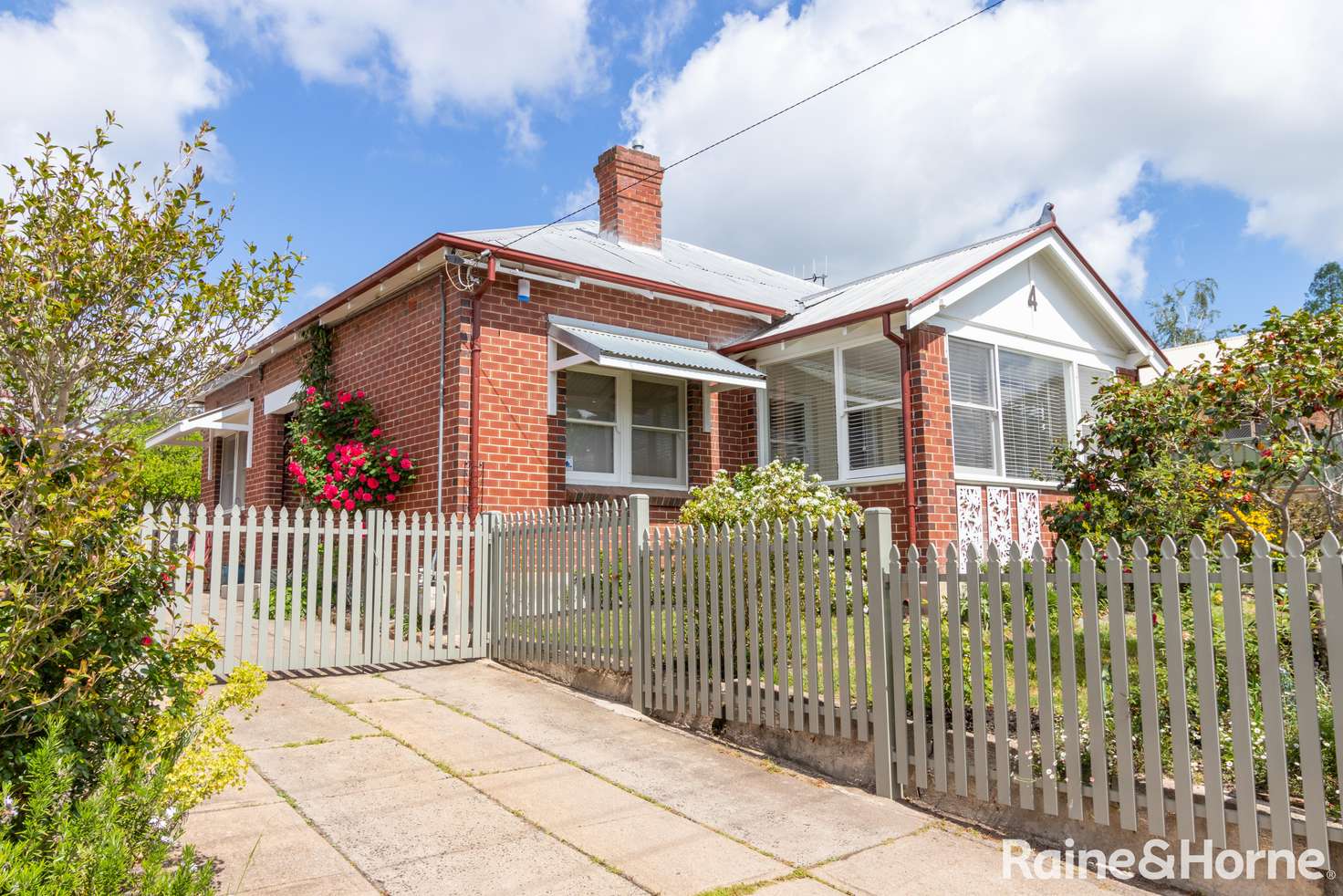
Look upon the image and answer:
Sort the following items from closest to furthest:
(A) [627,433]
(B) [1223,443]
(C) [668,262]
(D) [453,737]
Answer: (D) [453,737]
(B) [1223,443]
(A) [627,433]
(C) [668,262]

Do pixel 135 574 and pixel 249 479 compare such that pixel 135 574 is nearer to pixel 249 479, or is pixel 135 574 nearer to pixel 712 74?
Answer: pixel 712 74

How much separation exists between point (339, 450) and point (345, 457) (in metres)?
0.24

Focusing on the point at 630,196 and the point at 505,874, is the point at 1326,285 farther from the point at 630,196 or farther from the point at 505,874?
the point at 505,874

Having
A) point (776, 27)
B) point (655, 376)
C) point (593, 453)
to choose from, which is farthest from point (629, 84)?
point (593, 453)

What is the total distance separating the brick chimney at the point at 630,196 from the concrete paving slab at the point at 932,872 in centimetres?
1105

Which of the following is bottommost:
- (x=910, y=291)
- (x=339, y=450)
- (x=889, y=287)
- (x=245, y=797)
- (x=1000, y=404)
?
(x=245, y=797)

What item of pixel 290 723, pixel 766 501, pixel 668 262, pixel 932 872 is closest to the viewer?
pixel 932 872

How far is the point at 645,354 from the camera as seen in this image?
980 cm

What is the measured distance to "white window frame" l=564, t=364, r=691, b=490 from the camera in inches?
423

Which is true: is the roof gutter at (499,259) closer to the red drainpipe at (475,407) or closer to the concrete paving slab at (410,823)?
the red drainpipe at (475,407)

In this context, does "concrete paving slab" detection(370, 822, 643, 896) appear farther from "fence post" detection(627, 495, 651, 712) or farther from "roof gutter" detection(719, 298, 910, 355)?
"roof gutter" detection(719, 298, 910, 355)

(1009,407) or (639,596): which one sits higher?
(1009,407)

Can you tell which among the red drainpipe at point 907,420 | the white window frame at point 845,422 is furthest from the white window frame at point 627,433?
the red drainpipe at point 907,420

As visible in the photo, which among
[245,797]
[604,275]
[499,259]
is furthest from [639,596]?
[604,275]
